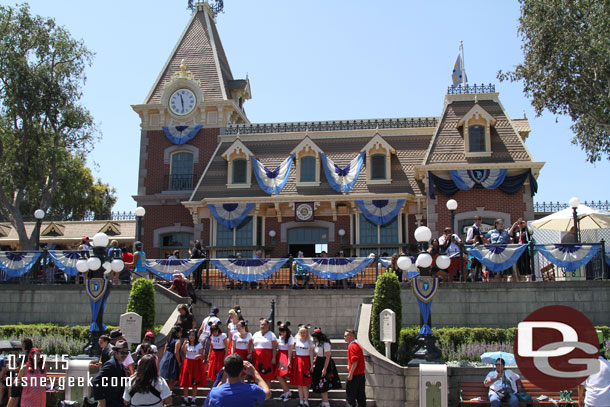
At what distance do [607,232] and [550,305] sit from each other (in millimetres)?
4250

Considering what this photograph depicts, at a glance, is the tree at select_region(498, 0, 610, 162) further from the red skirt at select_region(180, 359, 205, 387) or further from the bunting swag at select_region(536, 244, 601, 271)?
the red skirt at select_region(180, 359, 205, 387)

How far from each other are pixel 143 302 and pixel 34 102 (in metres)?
15.5

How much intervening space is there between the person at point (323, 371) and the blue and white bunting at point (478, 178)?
44.4 ft

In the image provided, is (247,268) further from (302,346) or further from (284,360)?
(302,346)

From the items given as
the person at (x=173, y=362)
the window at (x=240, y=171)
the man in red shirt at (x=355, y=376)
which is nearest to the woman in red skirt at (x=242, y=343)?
the person at (x=173, y=362)

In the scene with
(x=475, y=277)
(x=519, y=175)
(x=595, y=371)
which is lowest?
(x=595, y=371)

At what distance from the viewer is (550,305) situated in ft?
56.7

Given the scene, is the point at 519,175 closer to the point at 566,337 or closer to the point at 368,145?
the point at 368,145

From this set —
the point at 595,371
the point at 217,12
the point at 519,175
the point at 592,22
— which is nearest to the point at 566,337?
the point at 595,371

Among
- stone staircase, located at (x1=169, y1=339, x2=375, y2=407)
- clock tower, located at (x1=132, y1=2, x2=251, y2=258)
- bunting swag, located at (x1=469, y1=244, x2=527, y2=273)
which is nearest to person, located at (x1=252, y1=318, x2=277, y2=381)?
stone staircase, located at (x1=169, y1=339, x2=375, y2=407)

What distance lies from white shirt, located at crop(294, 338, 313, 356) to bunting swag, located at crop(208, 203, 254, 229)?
13825mm

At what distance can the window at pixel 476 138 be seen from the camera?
2536 centimetres

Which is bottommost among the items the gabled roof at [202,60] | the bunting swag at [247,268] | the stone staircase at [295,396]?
the stone staircase at [295,396]

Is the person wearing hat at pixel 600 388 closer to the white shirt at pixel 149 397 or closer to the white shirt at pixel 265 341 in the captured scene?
the white shirt at pixel 265 341
